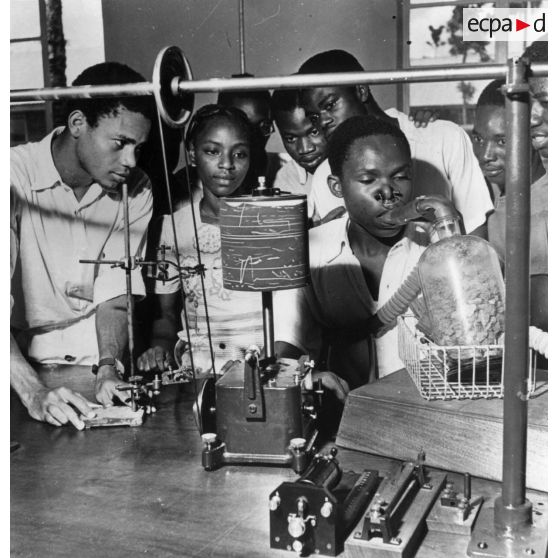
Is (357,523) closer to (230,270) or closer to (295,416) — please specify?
(295,416)

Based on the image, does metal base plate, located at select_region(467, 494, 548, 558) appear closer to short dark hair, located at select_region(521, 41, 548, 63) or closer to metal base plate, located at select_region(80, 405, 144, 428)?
metal base plate, located at select_region(80, 405, 144, 428)

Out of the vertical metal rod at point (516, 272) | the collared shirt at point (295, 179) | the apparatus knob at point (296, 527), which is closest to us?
the vertical metal rod at point (516, 272)

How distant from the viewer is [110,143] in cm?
301

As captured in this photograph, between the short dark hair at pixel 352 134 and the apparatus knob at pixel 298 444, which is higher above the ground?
A: the short dark hair at pixel 352 134

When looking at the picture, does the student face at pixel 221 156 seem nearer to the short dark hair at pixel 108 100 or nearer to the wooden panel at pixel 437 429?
the short dark hair at pixel 108 100

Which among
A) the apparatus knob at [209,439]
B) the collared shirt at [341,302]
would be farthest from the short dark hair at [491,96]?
the apparatus knob at [209,439]

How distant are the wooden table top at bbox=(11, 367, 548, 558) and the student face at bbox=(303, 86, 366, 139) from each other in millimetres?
1348

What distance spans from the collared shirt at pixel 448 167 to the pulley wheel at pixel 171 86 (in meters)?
1.25

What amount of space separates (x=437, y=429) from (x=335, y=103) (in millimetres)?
1554

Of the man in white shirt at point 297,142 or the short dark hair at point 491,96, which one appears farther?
the man in white shirt at point 297,142

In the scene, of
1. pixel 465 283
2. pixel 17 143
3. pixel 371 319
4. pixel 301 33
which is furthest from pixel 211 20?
pixel 465 283

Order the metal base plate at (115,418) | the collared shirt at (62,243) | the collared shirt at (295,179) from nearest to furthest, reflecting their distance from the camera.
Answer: the metal base plate at (115,418)
the collared shirt at (295,179)
the collared shirt at (62,243)

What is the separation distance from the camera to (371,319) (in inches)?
116

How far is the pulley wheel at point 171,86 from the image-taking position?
5.35ft
